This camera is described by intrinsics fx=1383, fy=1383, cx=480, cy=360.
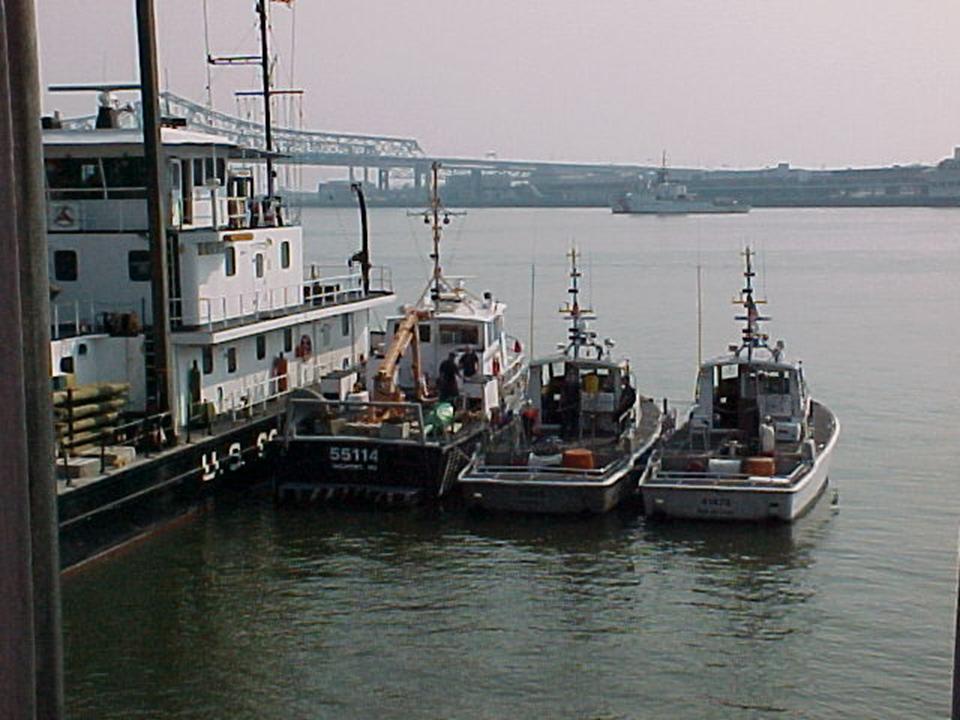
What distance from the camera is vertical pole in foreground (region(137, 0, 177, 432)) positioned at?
18688mm

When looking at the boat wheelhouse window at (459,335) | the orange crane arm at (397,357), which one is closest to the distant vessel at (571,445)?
the boat wheelhouse window at (459,335)

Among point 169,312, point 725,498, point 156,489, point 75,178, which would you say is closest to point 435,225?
point 169,312

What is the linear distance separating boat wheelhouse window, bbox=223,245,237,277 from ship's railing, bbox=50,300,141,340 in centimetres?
182

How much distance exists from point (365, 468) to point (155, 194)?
5265 millimetres

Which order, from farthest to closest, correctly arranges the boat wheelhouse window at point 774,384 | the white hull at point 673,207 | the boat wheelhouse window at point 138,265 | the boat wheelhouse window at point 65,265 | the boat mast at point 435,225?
1. the white hull at point 673,207
2. the boat mast at point 435,225
3. the boat wheelhouse window at point 774,384
4. the boat wheelhouse window at point 65,265
5. the boat wheelhouse window at point 138,265

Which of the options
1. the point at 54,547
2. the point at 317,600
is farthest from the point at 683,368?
the point at 54,547

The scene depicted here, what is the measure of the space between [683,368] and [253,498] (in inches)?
833

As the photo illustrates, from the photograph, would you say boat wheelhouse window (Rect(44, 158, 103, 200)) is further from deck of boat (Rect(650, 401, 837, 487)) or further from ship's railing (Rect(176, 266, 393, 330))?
deck of boat (Rect(650, 401, 837, 487))

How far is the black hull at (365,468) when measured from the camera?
21391 millimetres

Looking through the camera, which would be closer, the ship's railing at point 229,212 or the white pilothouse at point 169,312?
the white pilothouse at point 169,312

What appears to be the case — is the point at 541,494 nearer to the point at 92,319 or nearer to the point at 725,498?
the point at 725,498

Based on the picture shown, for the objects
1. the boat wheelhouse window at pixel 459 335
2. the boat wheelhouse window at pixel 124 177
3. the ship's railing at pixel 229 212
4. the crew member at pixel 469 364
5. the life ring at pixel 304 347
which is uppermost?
the boat wheelhouse window at pixel 124 177

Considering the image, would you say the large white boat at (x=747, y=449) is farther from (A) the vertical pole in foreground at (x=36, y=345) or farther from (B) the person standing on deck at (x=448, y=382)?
(A) the vertical pole in foreground at (x=36, y=345)

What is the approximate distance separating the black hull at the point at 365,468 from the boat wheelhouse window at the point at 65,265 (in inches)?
176
